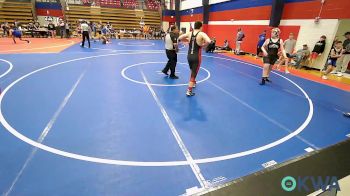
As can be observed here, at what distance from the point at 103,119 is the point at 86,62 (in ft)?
20.4

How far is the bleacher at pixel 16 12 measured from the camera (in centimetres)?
2133

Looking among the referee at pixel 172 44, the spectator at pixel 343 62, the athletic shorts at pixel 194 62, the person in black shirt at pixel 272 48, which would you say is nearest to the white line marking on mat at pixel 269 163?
the athletic shorts at pixel 194 62

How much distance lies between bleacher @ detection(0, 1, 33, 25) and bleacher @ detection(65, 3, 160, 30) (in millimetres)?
3620

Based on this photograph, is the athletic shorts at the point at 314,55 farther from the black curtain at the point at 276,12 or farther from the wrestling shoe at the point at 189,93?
the wrestling shoe at the point at 189,93

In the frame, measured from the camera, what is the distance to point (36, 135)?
3.61 m

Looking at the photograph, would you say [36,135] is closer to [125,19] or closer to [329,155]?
[329,155]

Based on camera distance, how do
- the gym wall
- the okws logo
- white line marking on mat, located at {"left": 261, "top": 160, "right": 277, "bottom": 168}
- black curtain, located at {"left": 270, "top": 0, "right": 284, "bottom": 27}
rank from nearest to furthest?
the okws logo
white line marking on mat, located at {"left": 261, "top": 160, "right": 277, "bottom": 168}
the gym wall
black curtain, located at {"left": 270, "top": 0, "right": 284, "bottom": 27}

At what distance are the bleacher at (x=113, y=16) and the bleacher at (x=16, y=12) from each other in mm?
3620

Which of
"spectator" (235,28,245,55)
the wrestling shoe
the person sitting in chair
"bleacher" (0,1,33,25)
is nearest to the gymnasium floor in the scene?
the wrestling shoe

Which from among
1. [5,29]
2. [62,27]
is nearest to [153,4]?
[62,27]

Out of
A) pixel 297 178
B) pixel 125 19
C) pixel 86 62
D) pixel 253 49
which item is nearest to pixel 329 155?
pixel 297 178

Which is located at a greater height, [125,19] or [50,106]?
[125,19]

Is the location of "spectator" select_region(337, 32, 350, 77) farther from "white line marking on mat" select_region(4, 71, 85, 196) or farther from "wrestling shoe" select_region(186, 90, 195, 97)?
"white line marking on mat" select_region(4, 71, 85, 196)

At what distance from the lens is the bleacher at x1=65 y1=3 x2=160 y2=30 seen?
24.0 metres
